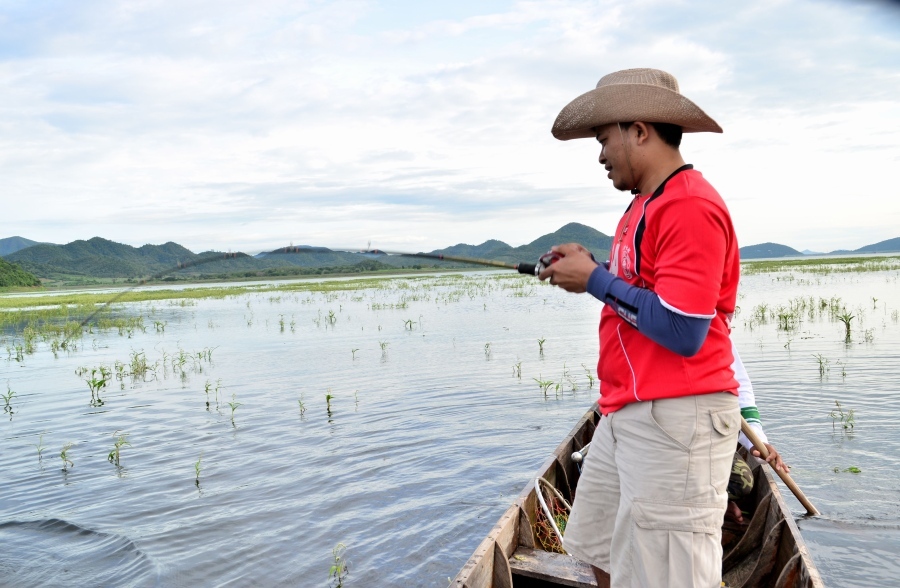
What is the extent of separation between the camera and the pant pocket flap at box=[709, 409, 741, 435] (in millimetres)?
2113

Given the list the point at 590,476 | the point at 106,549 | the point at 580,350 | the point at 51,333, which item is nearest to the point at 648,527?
the point at 590,476

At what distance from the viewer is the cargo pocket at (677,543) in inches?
83.0

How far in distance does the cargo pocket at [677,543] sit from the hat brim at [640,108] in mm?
1299

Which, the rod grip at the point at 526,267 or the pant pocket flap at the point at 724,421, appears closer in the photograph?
the pant pocket flap at the point at 724,421

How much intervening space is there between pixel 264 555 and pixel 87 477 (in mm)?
3297

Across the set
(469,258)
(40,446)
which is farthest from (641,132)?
(40,446)

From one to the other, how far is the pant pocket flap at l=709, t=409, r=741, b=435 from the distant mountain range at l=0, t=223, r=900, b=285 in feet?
2.89

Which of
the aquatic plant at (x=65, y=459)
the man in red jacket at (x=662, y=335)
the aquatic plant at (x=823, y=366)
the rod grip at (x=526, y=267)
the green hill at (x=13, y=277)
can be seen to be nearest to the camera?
the man in red jacket at (x=662, y=335)

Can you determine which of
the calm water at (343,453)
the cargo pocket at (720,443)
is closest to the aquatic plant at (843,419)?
the calm water at (343,453)

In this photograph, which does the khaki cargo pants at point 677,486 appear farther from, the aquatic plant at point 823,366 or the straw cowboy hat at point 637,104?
the aquatic plant at point 823,366

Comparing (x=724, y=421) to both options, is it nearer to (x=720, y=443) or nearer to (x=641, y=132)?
(x=720, y=443)

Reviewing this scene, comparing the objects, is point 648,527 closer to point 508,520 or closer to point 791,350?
point 508,520

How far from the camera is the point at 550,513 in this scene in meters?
4.13

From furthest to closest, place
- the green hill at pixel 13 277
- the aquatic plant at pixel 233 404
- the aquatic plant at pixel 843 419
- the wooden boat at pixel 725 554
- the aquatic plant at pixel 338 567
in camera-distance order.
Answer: the green hill at pixel 13 277
the aquatic plant at pixel 233 404
the aquatic plant at pixel 843 419
the aquatic plant at pixel 338 567
the wooden boat at pixel 725 554
